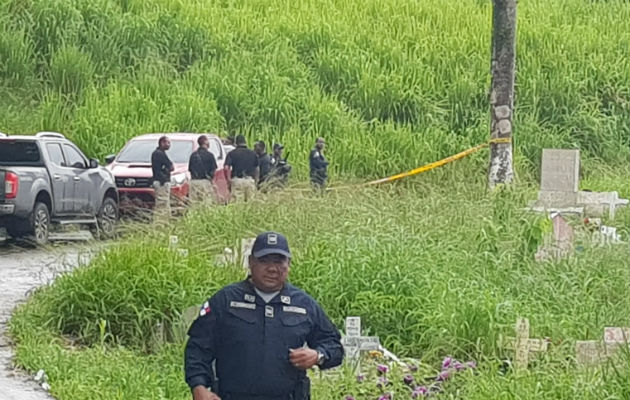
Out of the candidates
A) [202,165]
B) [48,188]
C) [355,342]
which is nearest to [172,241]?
[355,342]

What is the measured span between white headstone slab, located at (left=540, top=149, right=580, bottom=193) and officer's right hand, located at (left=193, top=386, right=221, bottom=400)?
407 inches

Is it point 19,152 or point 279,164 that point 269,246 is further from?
point 279,164

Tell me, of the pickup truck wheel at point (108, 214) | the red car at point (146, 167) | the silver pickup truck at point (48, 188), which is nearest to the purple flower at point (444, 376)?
the silver pickup truck at point (48, 188)

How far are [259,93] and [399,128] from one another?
3.45m

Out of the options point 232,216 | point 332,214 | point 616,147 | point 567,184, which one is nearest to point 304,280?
point 332,214

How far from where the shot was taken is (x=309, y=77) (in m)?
34.0

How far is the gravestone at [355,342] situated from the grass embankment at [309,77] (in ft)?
61.1

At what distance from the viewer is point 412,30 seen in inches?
1438

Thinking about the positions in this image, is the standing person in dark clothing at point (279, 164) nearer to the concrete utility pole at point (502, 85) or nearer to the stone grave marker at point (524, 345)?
the concrete utility pole at point (502, 85)

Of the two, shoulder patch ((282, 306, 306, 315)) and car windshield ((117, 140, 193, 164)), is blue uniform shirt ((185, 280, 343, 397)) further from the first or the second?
car windshield ((117, 140, 193, 164))

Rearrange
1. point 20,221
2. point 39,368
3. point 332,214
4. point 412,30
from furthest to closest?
point 412,30, point 20,221, point 332,214, point 39,368

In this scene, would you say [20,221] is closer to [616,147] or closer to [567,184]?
[567,184]

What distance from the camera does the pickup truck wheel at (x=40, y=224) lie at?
2017 cm

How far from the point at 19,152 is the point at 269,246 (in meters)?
14.9
